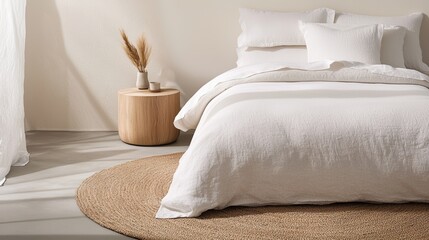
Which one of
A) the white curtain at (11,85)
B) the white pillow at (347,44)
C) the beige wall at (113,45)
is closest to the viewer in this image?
the white curtain at (11,85)

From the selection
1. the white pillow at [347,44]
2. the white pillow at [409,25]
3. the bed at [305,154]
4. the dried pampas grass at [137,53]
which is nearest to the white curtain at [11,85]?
the dried pampas grass at [137,53]

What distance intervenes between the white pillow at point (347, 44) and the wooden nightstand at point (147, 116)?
40.5 inches

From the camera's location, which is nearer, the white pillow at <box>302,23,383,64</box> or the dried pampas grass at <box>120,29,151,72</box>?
the white pillow at <box>302,23,383,64</box>

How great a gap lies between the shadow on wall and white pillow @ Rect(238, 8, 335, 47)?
1272mm

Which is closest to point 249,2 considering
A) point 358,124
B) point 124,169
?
point 124,169

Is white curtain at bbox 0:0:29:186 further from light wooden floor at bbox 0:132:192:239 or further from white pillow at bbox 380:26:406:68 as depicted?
white pillow at bbox 380:26:406:68

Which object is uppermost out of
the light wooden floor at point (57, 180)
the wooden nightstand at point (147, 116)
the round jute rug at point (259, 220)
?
the wooden nightstand at point (147, 116)

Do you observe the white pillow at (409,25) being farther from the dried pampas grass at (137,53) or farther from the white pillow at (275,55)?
the dried pampas grass at (137,53)

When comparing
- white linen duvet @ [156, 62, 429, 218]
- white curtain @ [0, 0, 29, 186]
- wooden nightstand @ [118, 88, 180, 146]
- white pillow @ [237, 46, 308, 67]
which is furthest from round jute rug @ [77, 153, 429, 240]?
white pillow @ [237, 46, 308, 67]

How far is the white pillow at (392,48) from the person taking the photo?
4.81m

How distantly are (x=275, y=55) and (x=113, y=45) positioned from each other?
4.04 feet

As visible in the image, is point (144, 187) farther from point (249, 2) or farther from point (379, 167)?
point (249, 2)

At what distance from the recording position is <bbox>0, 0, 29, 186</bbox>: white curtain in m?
4.12

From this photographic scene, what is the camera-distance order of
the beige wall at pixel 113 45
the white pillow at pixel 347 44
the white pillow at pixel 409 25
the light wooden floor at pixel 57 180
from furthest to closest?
the beige wall at pixel 113 45
the white pillow at pixel 409 25
the white pillow at pixel 347 44
the light wooden floor at pixel 57 180
